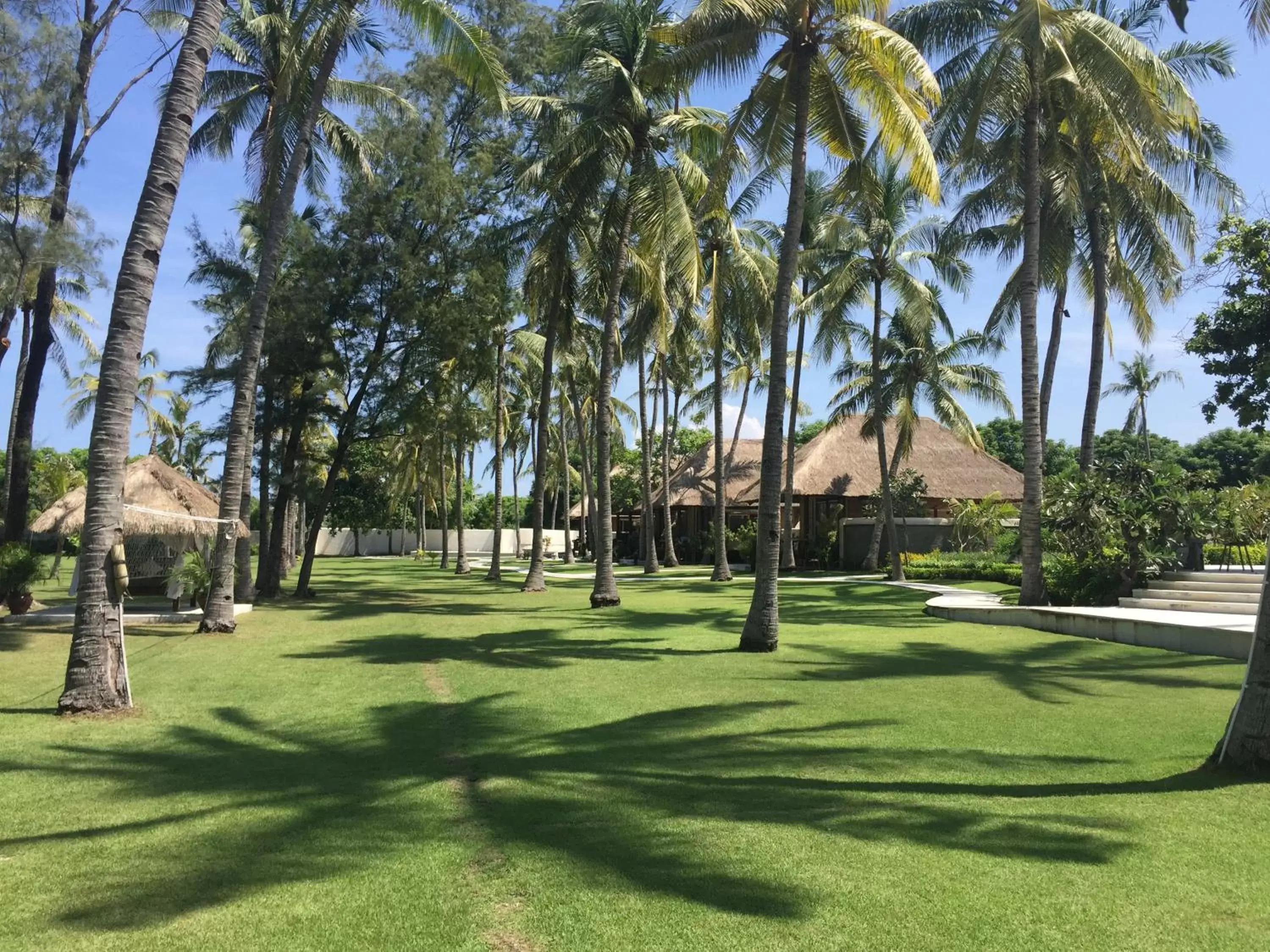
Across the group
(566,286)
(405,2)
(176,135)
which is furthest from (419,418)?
(176,135)

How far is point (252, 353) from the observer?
15.5 metres

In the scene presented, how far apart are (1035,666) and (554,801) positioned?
764 centimetres

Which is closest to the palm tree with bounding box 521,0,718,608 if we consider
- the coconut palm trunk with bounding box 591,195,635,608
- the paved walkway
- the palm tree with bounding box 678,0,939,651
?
the coconut palm trunk with bounding box 591,195,635,608

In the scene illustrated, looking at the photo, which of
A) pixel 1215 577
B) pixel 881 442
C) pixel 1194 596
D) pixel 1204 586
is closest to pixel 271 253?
pixel 1194 596

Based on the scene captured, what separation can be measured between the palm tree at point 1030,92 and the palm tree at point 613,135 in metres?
4.59

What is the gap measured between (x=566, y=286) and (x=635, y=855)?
2016 cm

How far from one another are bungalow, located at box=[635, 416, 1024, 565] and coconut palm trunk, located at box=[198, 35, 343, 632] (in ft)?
78.2

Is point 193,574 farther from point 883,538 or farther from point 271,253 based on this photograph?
point 883,538

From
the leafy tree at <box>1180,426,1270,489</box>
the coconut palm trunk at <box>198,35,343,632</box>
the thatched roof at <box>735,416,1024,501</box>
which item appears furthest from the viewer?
the leafy tree at <box>1180,426,1270,489</box>

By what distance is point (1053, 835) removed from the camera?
16.1ft

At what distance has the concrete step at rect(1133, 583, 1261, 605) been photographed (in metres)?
15.2

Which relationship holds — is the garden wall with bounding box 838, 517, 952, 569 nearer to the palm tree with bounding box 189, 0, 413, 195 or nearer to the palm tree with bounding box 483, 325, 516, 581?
the palm tree with bounding box 483, 325, 516, 581

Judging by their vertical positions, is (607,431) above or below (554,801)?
above

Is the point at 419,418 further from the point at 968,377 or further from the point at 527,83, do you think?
the point at 968,377
